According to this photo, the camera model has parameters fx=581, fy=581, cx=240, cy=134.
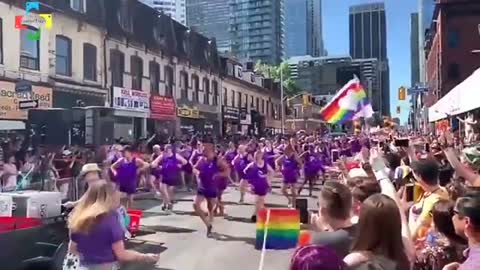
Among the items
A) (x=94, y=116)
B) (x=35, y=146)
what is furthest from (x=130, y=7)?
(x=94, y=116)

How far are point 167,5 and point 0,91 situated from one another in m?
53.3

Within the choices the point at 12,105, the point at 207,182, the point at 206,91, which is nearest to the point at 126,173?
the point at 207,182

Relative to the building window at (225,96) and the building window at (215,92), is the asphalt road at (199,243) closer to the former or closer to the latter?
the building window at (215,92)

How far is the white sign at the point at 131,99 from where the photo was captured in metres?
28.7

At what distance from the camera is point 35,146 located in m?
18.9

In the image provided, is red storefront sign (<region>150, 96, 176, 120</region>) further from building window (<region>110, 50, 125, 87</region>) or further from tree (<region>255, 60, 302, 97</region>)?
tree (<region>255, 60, 302, 97</region>)

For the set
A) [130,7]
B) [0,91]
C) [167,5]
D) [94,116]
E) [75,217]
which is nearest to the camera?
[75,217]

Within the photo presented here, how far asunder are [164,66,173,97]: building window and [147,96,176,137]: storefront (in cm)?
106

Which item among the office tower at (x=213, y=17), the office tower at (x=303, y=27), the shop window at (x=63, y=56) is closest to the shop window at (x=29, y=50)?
the shop window at (x=63, y=56)

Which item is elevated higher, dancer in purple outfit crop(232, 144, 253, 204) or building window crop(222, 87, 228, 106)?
building window crop(222, 87, 228, 106)

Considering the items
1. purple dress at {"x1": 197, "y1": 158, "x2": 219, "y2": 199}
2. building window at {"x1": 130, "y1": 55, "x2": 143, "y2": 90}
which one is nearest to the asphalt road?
purple dress at {"x1": 197, "y1": 158, "x2": 219, "y2": 199}

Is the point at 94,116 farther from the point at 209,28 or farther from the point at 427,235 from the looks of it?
the point at 209,28

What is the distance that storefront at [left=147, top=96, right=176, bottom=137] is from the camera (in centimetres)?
3297

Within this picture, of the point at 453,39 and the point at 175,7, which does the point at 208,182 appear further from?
the point at 175,7
